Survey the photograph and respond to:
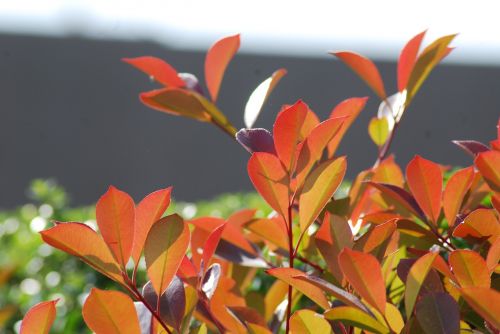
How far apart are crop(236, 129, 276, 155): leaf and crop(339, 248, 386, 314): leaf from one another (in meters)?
0.19

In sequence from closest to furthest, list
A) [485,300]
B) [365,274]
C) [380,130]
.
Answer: [485,300]
[365,274]
[380,130]

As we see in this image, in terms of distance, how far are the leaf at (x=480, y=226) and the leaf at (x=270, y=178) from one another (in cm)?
18

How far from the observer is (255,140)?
787mm

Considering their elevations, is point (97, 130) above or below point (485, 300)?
below

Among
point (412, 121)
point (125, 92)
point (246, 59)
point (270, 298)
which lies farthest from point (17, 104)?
point (270, 298)

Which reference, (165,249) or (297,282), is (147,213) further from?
(297,282)

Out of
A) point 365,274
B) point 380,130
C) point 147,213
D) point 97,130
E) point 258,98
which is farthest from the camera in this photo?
point 97,130

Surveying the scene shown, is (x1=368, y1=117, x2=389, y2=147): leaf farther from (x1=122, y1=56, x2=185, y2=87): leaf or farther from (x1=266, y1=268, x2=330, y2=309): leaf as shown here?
(x1=266, y1=268, x2=330, y2=309): leaf

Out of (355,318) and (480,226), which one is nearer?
(355,318)

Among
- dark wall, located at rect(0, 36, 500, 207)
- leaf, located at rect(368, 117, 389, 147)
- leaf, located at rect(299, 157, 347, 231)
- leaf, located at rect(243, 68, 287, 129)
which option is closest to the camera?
leaf, located at rect(299, 157, 347, 231)

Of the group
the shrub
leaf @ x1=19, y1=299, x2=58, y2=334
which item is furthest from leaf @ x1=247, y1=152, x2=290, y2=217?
leaf @ x1=19, y1=299, x2=58, y2=334

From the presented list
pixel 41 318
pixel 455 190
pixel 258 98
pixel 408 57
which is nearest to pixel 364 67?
pixel 408 57

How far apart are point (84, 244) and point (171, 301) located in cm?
10

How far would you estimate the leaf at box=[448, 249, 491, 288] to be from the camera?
0.66m
